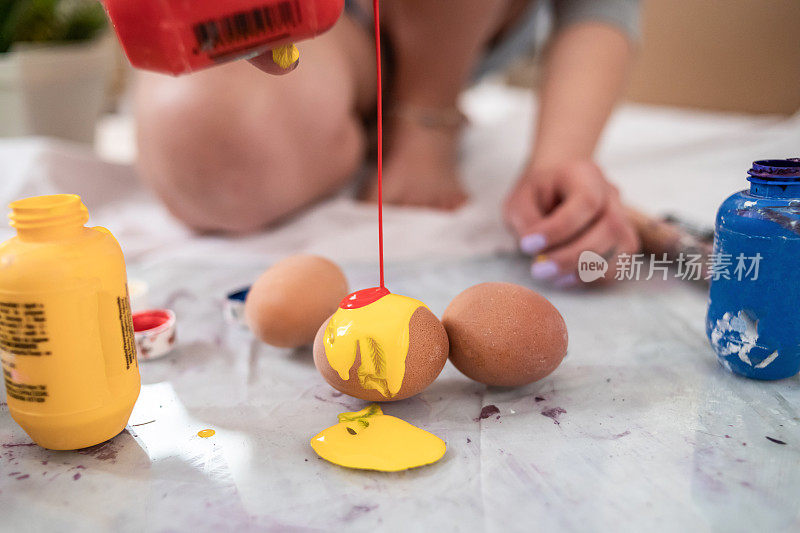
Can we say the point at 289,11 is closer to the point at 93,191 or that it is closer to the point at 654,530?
the point at 654,530

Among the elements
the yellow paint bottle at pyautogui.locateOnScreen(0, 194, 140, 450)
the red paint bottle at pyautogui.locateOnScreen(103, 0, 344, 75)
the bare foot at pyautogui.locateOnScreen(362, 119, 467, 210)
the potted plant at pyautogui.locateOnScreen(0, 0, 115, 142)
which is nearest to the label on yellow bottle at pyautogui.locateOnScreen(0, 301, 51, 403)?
the yellow paint bottle at pyautogui.locateOnScreen(0, 194, 140, 450)

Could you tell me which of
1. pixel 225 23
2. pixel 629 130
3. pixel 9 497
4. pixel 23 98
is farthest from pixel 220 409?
pixel 629 130

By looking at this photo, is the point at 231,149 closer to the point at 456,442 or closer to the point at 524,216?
the point at 524,216

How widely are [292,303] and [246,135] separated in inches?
16.2

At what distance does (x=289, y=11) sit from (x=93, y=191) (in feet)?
3.06

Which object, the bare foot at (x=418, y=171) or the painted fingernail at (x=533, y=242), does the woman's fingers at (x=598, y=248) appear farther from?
the bare foot at (x=418, y=171)

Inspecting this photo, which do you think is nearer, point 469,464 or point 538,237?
point 469,464

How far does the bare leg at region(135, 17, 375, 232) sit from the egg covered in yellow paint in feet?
1.66

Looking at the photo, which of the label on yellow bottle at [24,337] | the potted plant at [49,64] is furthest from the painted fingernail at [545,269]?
the potted plant at [49,64]

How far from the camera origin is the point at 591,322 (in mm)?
786

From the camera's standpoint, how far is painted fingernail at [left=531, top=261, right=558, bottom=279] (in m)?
0.86

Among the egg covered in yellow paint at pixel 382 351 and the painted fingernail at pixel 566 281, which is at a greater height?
the egg covered in yellow paint at pixel 382 351

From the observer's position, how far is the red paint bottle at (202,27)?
1.46 ft

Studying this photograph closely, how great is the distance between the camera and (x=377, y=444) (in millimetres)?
532
